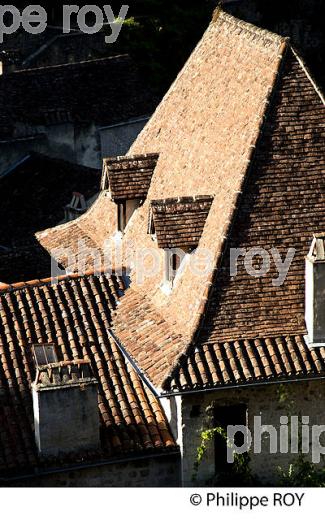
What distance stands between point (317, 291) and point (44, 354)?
5134 millimetres

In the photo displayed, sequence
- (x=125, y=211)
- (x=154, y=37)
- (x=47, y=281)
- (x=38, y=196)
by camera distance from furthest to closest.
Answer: (x=154, y=37), (x=38, y=196), (x=125, y=211), (x=47, y=281)

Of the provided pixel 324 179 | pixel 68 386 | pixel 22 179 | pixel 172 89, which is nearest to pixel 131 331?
pixel 68 386

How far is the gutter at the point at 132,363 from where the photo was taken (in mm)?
25375

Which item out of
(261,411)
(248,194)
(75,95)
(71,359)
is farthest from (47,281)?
(75,95)

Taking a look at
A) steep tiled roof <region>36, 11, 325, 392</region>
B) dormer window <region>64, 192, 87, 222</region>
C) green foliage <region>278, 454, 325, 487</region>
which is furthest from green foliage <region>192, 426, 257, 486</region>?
dormer window <region>64, 192, 87, 222</region>

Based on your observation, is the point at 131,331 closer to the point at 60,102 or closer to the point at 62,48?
the point at 60,102

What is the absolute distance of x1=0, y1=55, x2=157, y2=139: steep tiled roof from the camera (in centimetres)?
5041

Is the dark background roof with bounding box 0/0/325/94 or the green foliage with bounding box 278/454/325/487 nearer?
the green foliage with bounding box 278/454/325/487

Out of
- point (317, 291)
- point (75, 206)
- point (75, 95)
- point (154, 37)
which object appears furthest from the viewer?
point (154, 37)

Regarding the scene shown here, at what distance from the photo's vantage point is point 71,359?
2706cm

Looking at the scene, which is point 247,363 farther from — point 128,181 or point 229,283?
point 128,181

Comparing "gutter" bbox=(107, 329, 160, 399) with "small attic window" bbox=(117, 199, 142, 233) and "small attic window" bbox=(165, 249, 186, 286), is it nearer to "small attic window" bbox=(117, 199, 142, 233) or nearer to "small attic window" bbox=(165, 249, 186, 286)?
"small attic window" bbox=(165, 249, 186, 286)

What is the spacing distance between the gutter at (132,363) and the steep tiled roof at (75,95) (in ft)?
75.1

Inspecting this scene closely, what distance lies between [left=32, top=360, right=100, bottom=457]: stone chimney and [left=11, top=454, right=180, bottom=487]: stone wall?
0.44m
